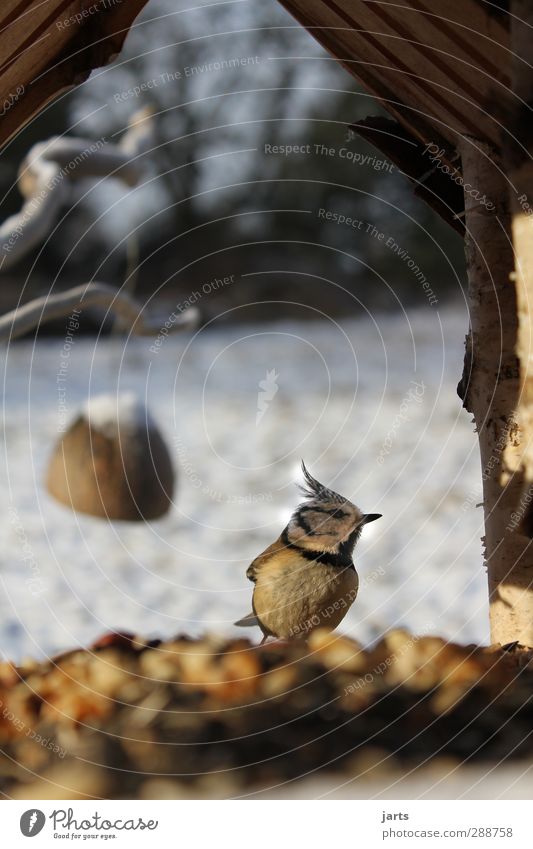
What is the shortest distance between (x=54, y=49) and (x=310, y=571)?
509 mm

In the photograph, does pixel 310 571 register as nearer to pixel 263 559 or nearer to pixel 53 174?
pixel 263 559

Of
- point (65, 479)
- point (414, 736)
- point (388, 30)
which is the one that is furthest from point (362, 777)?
point (65, 479)

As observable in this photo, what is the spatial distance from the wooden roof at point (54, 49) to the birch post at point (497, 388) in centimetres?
35

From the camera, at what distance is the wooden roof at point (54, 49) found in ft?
2.22

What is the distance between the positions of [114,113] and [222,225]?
1.82 feet

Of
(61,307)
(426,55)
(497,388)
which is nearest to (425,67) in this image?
(426,55)

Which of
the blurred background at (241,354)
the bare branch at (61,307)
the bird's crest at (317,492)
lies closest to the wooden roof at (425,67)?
the bird's crest at (317,492)

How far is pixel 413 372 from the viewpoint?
8.86 feet

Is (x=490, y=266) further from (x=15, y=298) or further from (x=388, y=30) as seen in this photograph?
(x=15, y=298)

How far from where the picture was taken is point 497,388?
2.14 feet

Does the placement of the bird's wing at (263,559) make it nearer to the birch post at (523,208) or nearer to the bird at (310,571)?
the bird at (310,571)

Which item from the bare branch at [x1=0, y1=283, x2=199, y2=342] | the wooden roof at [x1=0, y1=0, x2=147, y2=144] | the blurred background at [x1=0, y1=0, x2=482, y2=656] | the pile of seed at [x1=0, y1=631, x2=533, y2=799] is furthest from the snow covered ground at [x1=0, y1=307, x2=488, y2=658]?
the wooden roof at [x1=0, y1=0, x2=147, y2=144]

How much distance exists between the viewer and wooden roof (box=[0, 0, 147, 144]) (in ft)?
2.22

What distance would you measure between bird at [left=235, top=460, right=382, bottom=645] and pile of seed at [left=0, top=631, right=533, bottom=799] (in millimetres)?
43
